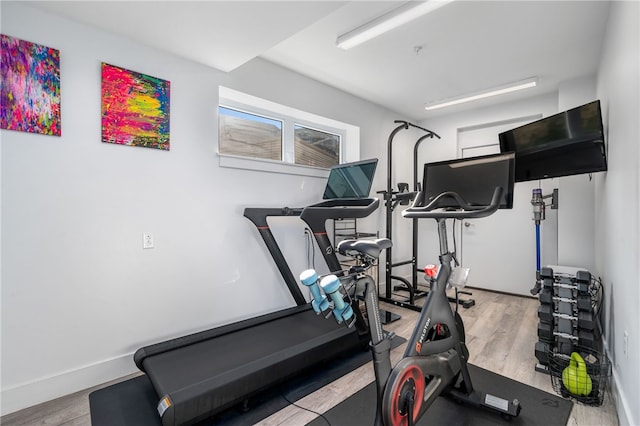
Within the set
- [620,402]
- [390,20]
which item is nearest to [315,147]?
[390,20]

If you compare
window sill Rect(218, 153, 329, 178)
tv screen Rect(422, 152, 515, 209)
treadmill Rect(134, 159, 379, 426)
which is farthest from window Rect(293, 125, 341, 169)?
tv screen Rect(422, 152, 515, 209)

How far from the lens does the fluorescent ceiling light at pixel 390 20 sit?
2.02 metres

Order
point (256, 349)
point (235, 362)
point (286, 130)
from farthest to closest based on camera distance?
point (286, 130) < point (256, 349) < point (235, 362)

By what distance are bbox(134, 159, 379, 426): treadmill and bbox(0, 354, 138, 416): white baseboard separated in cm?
40

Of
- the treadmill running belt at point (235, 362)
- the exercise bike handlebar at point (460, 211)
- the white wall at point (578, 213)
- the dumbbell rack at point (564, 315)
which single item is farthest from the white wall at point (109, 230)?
the white wall at point (578, 213)

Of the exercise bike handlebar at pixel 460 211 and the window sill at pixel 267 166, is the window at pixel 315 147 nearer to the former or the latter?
the window sill at pixel 267 166

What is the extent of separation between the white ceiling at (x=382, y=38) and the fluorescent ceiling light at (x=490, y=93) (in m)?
0.07

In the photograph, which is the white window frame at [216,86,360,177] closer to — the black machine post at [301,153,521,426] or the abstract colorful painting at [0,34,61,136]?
the abstract colorful painting at [0,34,61,136]

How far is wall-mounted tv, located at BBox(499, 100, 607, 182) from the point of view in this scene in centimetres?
225

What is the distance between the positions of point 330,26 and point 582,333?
2.99 meters

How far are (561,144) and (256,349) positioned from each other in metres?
2.86

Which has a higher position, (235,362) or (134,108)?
(134,108)

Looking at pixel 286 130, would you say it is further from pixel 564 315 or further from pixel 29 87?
pixel 564 315

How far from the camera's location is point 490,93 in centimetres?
377
